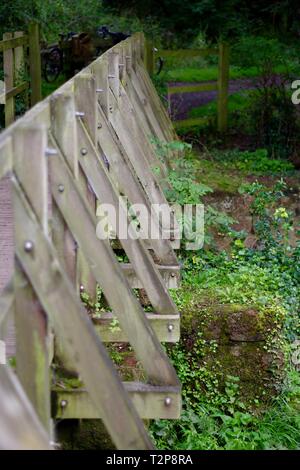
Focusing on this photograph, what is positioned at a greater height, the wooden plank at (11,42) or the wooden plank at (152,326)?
the wooden plank at (11,42)

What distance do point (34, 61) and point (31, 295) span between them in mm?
8934

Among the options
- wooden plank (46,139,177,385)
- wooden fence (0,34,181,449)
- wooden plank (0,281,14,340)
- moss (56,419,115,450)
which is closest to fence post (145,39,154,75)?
wooden fence (0,34,181,449)

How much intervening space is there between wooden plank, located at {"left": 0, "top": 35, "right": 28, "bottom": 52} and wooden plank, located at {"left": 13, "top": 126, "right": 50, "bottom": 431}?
698cm

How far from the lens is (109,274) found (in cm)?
363

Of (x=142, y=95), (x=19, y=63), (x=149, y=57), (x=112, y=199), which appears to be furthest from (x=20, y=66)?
(x=112, y=199)

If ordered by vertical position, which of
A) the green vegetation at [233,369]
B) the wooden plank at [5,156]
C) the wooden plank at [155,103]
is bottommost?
the green vegetation at [233,369]

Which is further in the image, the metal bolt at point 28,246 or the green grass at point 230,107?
the green grass at point 230,107

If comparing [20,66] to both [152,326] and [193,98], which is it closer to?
[193,98]

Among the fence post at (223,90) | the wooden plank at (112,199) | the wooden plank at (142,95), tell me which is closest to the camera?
the wooden plank at (112,199)

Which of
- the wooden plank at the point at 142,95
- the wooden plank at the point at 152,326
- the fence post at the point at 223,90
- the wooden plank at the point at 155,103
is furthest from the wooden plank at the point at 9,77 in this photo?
the wooden plank at the point at 152,326

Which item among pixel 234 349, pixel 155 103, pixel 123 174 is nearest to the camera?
pixel 123 174

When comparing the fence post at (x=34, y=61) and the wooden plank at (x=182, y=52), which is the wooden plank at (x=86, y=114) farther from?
the wooden plank at (x=182, y=52)

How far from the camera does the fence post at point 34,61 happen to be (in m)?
11.1
